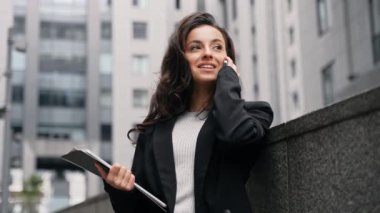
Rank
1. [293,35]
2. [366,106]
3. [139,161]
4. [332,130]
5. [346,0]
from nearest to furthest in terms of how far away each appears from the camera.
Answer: [366,106], [332,130], [139,161], [346,0], [293,35]

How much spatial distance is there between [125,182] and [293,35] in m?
38.2

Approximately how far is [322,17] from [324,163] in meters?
25.2

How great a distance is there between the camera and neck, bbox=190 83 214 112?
9.58 feet

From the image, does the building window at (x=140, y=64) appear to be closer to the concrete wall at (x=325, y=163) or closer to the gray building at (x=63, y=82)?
the gray building at (x=63, y=82)

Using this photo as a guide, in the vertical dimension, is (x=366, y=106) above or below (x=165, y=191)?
above

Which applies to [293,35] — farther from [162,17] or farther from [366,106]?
[366,106]

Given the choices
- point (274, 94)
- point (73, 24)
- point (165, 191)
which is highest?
point (165, 191)

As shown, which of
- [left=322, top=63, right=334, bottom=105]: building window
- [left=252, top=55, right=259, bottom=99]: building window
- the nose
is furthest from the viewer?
[left=252, top=55, right=259, bottom=99]: building window

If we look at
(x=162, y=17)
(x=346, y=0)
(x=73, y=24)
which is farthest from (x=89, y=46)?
(x=346, y=0)

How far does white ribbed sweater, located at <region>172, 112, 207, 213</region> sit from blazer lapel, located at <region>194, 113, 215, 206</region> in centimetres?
3

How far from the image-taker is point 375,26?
21.8 metres

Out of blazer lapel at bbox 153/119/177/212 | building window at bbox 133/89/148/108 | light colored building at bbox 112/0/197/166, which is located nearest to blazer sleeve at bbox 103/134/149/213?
blazer lapel at bbox 153/119/177/212

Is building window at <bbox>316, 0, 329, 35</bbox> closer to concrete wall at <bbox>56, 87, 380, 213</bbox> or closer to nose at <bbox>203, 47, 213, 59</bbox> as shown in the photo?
concrete wall at <bbox>56, 87, 380, 213</bbox>

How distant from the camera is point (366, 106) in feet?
7.64
